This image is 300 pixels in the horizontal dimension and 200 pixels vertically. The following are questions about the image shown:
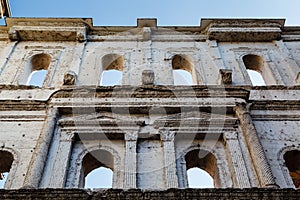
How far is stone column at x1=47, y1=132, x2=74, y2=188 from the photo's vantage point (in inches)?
310

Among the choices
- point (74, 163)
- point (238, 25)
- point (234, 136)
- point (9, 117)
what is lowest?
point (74, 163)

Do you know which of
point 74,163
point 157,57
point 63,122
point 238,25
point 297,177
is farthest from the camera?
point 238,25

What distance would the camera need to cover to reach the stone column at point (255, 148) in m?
7.68

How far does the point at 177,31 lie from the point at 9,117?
243 inches

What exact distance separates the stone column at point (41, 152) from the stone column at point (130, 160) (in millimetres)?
1571

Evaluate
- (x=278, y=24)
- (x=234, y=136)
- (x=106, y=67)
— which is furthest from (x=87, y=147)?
(x=278, y=24)

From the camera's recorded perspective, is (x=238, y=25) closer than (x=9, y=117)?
No

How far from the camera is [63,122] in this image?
9203mm

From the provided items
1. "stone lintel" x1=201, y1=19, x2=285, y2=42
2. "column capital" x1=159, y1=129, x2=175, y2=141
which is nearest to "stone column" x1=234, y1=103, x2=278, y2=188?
"column capital" x1=159, y1=129, x2=175, y2=141

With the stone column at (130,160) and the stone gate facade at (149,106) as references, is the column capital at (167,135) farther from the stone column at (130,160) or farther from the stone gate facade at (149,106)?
the stone column at (130,160)

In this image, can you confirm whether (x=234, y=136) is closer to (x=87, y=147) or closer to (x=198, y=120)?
(x=198, y=120)

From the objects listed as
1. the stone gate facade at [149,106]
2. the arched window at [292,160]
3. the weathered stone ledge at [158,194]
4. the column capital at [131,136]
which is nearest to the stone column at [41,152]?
the stone gate facade at [149,106]

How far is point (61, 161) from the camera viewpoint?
8.34m

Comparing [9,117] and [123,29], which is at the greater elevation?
[123,29]
